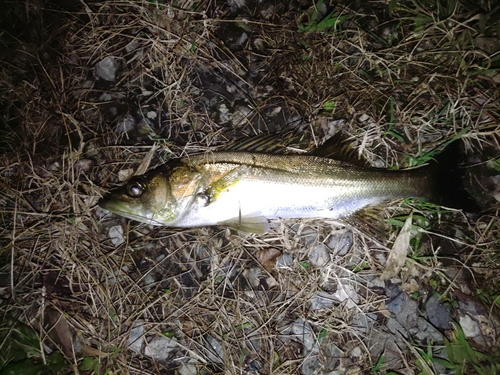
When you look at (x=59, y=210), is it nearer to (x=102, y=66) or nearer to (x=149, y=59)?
(x=102, y=66)

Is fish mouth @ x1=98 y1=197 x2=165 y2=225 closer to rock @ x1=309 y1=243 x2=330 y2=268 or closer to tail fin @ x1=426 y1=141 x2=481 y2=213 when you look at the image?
rock @ x1=309 y1=243 x2=330 y2=268

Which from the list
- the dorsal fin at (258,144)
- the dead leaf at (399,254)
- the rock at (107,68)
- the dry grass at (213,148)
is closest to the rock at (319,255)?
the dry grass at (213,148)

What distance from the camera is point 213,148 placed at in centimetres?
312

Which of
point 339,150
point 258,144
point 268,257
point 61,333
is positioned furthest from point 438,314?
point 61,333

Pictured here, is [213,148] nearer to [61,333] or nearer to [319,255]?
[319,255]

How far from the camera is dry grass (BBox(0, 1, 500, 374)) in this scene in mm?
3014

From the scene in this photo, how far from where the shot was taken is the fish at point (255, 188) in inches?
109

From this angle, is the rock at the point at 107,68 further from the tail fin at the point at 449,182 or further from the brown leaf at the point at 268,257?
the tail fin at the point at 449,182

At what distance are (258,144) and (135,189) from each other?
1.12m

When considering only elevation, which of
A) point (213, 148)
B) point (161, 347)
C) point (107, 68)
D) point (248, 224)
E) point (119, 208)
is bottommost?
point (161, 347)

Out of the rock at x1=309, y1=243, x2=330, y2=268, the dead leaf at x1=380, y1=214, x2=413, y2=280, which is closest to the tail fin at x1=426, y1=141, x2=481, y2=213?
the dead leaf at x1=380, y1=214, x2=413, y2=280

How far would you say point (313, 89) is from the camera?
10.5ft

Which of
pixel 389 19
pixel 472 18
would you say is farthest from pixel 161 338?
pixel 472 18

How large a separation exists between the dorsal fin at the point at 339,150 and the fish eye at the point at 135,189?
59.6 inches
